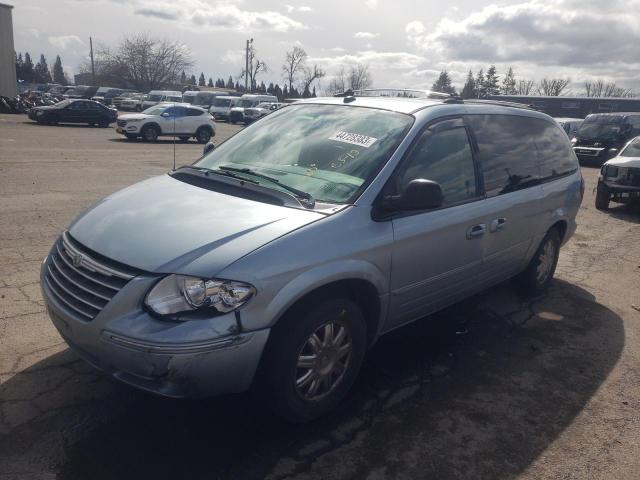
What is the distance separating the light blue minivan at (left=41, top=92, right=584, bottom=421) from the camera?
2.52 metres

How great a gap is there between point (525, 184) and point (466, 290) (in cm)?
120

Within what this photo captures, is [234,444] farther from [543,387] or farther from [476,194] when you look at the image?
[476,194]

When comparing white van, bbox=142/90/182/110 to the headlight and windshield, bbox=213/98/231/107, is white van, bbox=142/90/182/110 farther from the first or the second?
the headlight

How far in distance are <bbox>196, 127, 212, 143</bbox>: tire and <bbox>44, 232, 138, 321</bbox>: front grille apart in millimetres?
21313

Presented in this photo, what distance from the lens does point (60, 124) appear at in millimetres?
28422

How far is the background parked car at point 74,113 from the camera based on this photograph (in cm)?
2681

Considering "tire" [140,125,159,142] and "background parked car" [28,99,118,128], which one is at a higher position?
"background parked car" [28,99,118,128]

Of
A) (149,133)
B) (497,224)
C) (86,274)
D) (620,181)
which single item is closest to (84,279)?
(86,274)

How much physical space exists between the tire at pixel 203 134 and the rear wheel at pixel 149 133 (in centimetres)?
188

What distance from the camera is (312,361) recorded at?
2945 mm

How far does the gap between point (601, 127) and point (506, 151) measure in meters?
18.3

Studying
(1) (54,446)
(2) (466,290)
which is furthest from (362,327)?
(1) (54,446)

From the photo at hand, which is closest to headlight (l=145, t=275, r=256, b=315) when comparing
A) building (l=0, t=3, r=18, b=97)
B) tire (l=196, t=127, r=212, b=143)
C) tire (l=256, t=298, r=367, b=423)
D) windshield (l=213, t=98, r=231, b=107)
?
tire (l=256, t=298, r=367, b=423)

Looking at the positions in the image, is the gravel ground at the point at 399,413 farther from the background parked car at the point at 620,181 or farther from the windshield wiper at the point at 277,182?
the background parked car at the point at 620,181
